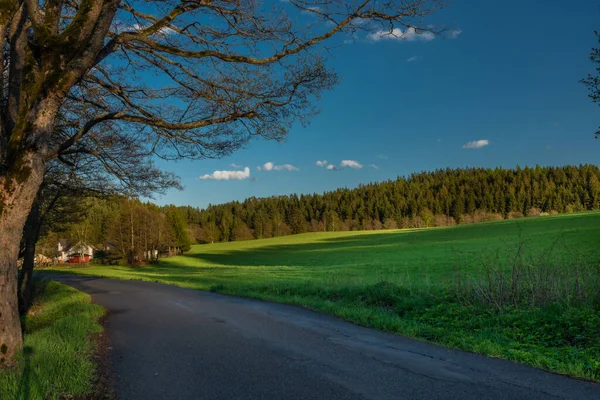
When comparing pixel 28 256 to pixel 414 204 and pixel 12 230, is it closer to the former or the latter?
pixel 12 230

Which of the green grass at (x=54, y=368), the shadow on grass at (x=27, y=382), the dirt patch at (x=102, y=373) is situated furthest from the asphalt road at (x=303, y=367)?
the shadow on grass at (x=27, y=382)

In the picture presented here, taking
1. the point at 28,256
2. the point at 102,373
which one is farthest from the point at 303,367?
the point at 28,256

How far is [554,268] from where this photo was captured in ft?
32.7

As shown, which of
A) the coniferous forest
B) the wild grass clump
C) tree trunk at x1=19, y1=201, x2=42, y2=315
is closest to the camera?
the wild grass clump

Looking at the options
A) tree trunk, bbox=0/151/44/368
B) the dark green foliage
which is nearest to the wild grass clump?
tree trunk, bbox=0/151/44/368

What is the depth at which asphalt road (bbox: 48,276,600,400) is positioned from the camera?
4750 mm

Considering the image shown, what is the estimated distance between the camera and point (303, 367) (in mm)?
5723

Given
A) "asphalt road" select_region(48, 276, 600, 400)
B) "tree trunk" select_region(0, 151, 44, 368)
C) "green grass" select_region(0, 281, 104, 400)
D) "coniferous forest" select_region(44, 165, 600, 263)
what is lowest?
"asphalt road" select_region(48, 276, 600, 400)

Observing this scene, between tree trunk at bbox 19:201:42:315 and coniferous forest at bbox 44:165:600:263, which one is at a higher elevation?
coniferous forest at bbox 44:165:600:263

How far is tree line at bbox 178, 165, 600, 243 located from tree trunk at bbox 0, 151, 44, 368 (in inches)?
4407

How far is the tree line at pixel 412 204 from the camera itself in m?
112

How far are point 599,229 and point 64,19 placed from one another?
42.6 metres

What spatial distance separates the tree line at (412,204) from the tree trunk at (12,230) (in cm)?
11195

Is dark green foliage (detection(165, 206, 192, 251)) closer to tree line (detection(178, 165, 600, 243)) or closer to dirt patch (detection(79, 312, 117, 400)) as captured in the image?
tree line (detection(178, 165, 600, 243))
